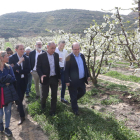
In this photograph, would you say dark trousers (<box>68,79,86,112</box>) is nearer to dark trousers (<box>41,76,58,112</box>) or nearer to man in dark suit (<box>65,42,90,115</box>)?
man in dark suit (<box>65,42,90,115</box>)

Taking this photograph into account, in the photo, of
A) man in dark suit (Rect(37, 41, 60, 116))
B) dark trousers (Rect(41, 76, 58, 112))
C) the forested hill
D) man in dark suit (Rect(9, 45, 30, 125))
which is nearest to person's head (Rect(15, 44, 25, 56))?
man in dark suit (Rect(9, 45, 30, 125))

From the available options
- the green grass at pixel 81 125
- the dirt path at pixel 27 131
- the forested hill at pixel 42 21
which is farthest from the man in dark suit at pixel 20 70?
the forested hill at pixel 42 21

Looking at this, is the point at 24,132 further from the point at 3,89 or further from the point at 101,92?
the point at 101,92

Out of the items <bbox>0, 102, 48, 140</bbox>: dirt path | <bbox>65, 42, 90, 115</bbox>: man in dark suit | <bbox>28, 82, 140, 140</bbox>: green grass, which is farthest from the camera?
<bbox>65, 42, 90, 115</bbox>: man in dark suit

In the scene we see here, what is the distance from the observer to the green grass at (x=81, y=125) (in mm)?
3158

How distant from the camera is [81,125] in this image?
3.53m

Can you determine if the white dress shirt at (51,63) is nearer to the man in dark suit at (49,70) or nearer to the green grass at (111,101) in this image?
A: the man in dark suit at (49,70)

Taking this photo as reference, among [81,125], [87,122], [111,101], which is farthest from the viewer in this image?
[111,101]

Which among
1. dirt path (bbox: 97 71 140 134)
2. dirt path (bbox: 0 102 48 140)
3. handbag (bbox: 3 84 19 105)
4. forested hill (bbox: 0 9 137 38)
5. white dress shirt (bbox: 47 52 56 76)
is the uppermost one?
forested hill (bbox: 0 9 137 38)

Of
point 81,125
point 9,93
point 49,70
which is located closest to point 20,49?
point 49,70

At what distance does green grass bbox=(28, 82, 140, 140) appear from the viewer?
10.4ft

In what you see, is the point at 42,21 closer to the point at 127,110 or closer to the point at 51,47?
the point at 51,47

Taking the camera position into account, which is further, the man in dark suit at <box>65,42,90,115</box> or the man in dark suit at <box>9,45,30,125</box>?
the man in dark suit at <box>65,42,90,115</box>

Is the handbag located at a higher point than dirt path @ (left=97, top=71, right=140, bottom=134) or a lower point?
higher
